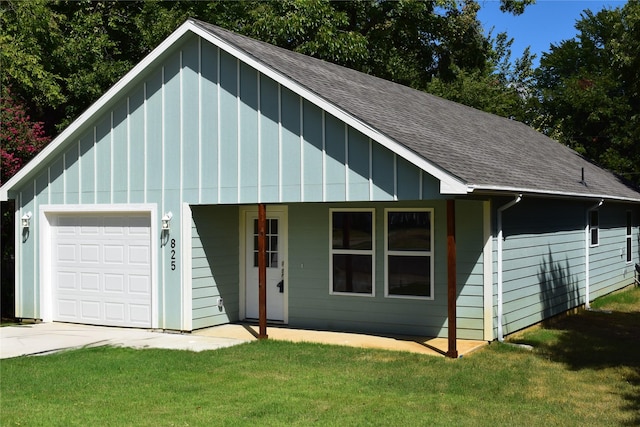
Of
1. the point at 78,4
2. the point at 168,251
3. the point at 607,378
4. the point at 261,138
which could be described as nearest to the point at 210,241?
the point at 168,251

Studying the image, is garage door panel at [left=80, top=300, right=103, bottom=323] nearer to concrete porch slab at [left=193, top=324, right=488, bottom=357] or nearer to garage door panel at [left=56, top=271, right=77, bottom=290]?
garage door panel at [left=56, top=271, right=77, bottom=290]

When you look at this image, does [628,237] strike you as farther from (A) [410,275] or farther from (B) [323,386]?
(B) [323,386]

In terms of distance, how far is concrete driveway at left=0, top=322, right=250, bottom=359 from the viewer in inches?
428

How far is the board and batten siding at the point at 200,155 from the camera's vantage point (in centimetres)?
1079

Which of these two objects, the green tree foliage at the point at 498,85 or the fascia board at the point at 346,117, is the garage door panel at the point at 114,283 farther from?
the green tree foliage at the point at 498,85

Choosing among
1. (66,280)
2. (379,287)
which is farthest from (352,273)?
(66,280)

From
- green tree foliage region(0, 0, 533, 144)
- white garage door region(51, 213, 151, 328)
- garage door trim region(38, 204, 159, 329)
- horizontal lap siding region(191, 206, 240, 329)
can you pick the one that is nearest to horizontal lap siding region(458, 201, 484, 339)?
horizontal lap siding region(191, 206, 240, 329)

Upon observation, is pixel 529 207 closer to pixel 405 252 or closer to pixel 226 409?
pixel 405 252

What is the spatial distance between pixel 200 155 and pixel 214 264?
2.09m

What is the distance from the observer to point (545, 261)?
13070 mm

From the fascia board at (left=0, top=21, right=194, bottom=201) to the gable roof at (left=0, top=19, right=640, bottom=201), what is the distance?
0.7 inches

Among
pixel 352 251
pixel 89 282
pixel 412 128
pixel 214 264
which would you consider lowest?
pixel 89 282

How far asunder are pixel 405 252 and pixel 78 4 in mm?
18338

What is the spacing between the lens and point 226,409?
7156mm
